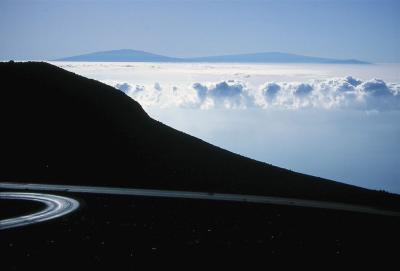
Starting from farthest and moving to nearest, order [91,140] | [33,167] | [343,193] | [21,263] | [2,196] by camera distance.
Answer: [91,140]
[33,167]
[343,193]
[2,196]
[21,263]

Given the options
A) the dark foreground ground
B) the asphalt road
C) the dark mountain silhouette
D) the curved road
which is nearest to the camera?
the dark foreground ground

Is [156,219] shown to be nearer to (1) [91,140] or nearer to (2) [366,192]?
(2) [366,192]

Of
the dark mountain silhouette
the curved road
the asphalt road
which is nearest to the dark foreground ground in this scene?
the curved road

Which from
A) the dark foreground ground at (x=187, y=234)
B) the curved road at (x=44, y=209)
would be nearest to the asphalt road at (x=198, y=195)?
the dark foreground ground at (x=187, y=234)

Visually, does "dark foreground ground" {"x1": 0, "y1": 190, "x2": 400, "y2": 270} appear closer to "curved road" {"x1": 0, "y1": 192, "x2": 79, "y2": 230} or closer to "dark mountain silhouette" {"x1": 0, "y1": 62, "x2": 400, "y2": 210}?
"curved road" {"x1": 0, "y1": 192, "x2": 79, "y2": 230}

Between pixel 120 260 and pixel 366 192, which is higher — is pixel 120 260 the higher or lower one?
the higher one

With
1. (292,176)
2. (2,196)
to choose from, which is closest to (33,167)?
(2,196)

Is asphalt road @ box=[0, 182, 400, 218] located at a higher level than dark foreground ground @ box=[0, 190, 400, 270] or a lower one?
lower
